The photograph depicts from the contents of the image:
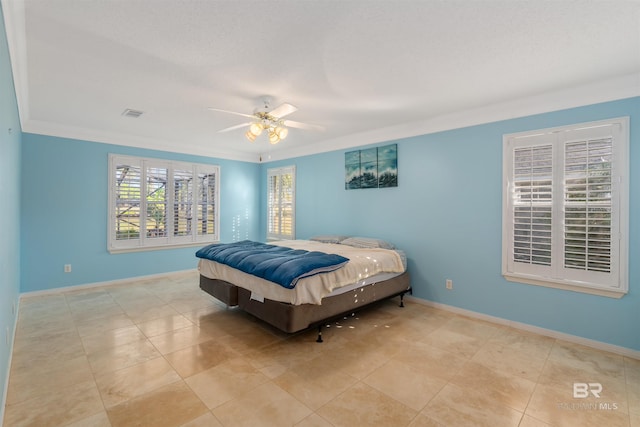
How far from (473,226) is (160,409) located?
11.8 feet

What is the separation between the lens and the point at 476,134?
357 cm

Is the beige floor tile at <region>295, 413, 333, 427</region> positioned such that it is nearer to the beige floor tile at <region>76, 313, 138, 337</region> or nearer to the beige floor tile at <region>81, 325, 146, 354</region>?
the beige floor tile at <region>81, 325, 146, 354</region>

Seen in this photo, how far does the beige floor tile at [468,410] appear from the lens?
1837 mm

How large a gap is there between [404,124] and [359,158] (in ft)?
3.01

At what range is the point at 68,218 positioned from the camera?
4.47 m

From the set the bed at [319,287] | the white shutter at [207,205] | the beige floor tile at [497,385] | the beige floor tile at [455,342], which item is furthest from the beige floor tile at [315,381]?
the white shutter at [207,205]

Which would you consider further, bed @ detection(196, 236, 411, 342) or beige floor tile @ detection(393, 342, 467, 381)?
bed @ detection(196, 236, 411, 342)

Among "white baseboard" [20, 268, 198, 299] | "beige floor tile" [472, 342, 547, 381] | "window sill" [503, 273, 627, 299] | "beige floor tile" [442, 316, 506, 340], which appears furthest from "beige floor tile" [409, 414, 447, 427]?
"white baseboard" [20, 268, 198, 299]

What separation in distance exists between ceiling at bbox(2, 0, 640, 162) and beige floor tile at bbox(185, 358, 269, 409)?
8.35ft

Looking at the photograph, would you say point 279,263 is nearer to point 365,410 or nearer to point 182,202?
point 365,410

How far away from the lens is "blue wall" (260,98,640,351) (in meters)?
2.72

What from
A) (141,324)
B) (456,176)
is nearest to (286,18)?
(456,176)

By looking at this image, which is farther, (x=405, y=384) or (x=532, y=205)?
(x=532, y=205)

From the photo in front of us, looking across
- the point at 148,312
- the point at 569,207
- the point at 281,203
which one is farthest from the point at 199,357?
the point at 281,203
